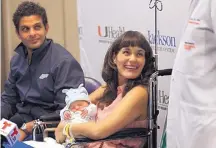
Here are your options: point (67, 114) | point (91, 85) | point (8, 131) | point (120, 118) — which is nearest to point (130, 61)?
point (120, 118)

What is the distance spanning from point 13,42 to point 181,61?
2.45 meters

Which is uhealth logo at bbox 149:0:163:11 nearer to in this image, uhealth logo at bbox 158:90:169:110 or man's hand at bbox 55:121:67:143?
uhealth logo at bbox 158:90:169:110

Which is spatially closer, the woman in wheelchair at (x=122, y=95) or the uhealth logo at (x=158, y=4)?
the woman in wheelchair at (x=122, y=95)

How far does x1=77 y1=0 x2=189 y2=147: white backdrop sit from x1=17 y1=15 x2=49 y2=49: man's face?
1.92 feet

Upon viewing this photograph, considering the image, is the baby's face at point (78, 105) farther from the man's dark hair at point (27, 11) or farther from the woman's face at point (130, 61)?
the man's dark hair at point (27, 11)

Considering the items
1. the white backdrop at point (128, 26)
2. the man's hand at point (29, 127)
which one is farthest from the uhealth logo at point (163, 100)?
the man's hand at point (29, 127)

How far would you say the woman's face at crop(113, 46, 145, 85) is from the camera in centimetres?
231

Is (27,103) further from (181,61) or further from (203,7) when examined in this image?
(203,7)

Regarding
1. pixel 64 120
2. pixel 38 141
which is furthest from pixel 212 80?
pixel 38 141

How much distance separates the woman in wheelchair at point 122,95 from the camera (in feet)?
7.14

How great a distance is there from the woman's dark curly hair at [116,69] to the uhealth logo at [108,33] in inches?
27.0

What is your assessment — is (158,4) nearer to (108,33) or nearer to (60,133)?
(108,33)

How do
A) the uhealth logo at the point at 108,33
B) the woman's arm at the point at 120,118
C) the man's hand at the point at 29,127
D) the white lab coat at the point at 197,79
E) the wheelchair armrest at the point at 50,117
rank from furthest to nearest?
the uhealth logo at the point at 108,33, the man's hand at the point at 29,127, the wheelchair armrest at the point at 50,117, the woman's arm at the point at 120,118, the white lab coat at the point at 197,79

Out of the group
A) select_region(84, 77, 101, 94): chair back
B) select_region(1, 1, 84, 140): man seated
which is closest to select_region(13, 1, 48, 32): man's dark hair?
select_region(1, 1, 84, 140): man seated
